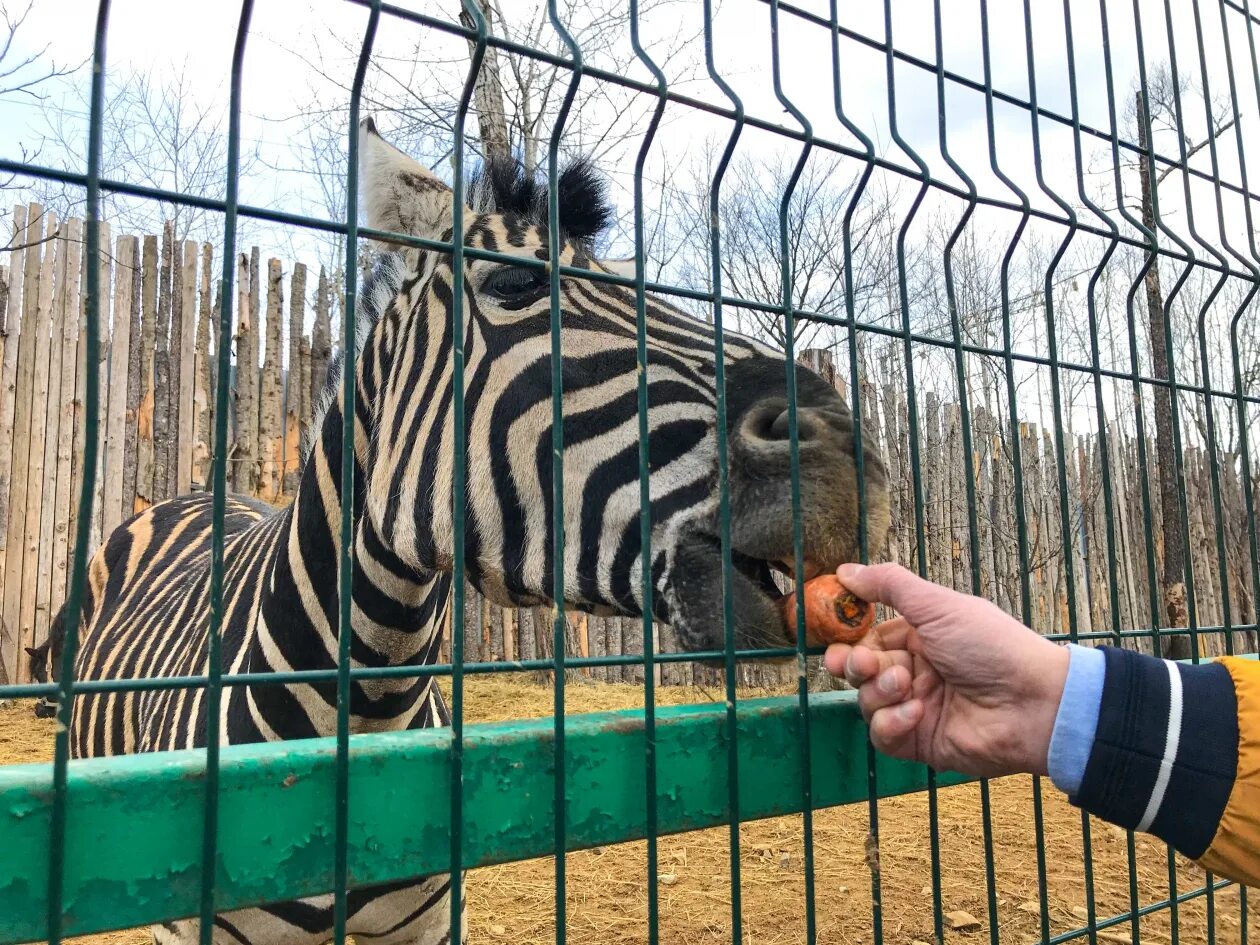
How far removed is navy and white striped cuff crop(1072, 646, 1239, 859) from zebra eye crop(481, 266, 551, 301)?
4.86 ft

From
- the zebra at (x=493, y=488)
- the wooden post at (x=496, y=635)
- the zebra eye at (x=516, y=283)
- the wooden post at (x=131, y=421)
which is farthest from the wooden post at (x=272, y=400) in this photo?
the zebra eye at (x=516, y=283)

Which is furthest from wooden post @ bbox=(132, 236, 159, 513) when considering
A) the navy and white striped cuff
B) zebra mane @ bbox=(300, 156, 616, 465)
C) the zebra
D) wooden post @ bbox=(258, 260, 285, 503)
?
the navy and white striped cuff

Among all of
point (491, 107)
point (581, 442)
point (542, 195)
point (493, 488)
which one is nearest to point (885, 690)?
point (581, 442)

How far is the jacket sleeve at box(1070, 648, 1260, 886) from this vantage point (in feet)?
4.20

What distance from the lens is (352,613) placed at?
7.80 feet

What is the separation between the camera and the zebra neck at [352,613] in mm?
2400

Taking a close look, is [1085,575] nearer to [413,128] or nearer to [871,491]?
[413,128]

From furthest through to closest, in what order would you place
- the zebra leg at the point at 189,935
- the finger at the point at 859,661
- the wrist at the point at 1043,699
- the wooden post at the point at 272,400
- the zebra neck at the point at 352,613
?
the wooden post at the point at 272,400
the zebra neck at the point at 352,613
the zebra leg at the point at 189,935
the finger at the point at 859,661
the wrist at the point at 1043,699

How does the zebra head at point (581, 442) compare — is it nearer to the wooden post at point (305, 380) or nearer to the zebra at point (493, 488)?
the zebra at point (493, 488)

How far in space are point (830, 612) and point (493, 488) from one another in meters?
0.86

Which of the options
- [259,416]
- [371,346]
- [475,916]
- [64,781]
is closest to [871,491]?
[64,781]

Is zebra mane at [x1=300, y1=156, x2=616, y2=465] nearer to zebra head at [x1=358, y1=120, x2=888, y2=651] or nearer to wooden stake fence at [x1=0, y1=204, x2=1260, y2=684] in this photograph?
zebra head at [x1=358, y1=120, x2=888, y2=651]

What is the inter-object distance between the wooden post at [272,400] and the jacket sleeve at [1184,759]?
8.82m

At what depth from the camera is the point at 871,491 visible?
1.61 m
